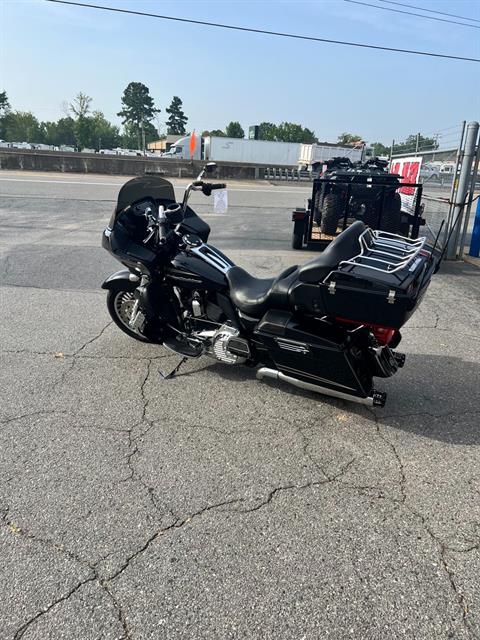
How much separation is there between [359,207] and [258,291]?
544cm

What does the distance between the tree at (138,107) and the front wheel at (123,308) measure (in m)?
121

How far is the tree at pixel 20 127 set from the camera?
104 meters

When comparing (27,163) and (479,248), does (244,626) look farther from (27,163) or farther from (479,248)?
(27,163)

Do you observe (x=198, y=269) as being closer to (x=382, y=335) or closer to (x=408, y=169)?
(x=382, y=335)

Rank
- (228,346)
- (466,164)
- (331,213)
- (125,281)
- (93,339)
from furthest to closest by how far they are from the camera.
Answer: (331,213) → (466,164) → (93,339) → (125,281) → (228,346)

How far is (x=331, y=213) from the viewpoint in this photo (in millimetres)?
8828

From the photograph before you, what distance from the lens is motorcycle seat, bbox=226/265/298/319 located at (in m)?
3.48

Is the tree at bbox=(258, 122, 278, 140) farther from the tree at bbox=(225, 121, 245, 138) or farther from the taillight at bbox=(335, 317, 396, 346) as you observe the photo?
the taillight at bbox=(335, 317, 396, 346)

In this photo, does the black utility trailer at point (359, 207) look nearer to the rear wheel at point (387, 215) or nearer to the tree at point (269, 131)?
the rear wheel at point (387, 215)

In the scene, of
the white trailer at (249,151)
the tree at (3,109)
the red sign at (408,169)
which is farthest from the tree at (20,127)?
the red sign at (408,169)

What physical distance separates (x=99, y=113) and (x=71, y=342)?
122 m

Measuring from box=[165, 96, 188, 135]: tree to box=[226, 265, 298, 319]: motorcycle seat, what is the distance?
131 meters

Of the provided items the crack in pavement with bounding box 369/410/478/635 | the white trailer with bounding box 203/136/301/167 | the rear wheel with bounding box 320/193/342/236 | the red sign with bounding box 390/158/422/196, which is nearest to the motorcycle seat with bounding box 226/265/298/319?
the crack in pavement with bounding box 369/410/478/635

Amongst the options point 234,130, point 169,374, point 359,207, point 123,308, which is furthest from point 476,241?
point 234,130
